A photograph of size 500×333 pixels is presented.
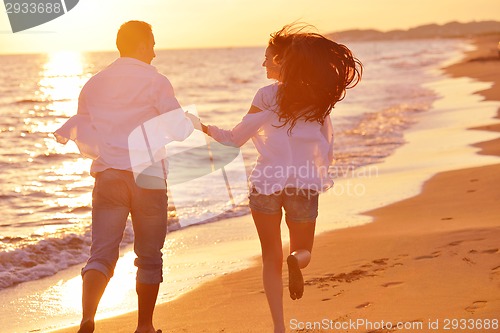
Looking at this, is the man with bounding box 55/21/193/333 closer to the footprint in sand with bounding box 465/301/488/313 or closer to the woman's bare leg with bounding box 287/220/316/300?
the woman's bare leg with bounding box 287/220/316/300

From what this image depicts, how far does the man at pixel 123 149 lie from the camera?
4.44m

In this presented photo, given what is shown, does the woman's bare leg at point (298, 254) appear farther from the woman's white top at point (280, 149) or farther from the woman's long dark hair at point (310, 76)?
the woman's long dark hair at point (310, 76)

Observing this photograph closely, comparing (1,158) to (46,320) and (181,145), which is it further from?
(46,320)

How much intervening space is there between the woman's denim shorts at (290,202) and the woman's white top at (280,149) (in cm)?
4

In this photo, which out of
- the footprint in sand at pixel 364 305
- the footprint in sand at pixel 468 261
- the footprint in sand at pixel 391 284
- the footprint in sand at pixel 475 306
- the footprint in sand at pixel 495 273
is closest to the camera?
the footprint in sand at pixel 475 306

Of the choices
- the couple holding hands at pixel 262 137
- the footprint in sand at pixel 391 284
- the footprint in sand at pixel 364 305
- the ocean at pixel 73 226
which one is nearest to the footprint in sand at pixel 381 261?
the footprint in sand at pixel 391 284

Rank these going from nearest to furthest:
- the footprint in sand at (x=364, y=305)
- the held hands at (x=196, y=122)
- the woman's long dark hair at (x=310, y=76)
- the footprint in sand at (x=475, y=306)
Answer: the woman's long dark hair at (x=310, y=76) < the held hands at (x=196, y=122) < the footprint in sand at (x=475, y=306) < the footprint in sand at (x=364, y=305)

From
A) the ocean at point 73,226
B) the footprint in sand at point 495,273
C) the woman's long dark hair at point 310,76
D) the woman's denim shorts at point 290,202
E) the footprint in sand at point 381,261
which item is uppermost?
the woman's long dark hair at point 310,76

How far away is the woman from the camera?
4367 mm

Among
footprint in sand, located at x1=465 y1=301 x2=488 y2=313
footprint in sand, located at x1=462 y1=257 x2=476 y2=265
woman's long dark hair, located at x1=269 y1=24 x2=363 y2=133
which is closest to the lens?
woman's long dark hair, located at x1=269 y1=24 x2=363 y2=133

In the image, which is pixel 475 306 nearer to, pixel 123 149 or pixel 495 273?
pixel 495 273

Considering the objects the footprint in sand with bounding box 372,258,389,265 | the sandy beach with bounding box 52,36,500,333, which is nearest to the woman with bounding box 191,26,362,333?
the sandy beach with bounding box 52,36,500,333

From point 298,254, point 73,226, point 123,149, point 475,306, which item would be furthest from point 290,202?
point 73,226

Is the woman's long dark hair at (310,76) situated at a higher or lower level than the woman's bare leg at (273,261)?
higher
